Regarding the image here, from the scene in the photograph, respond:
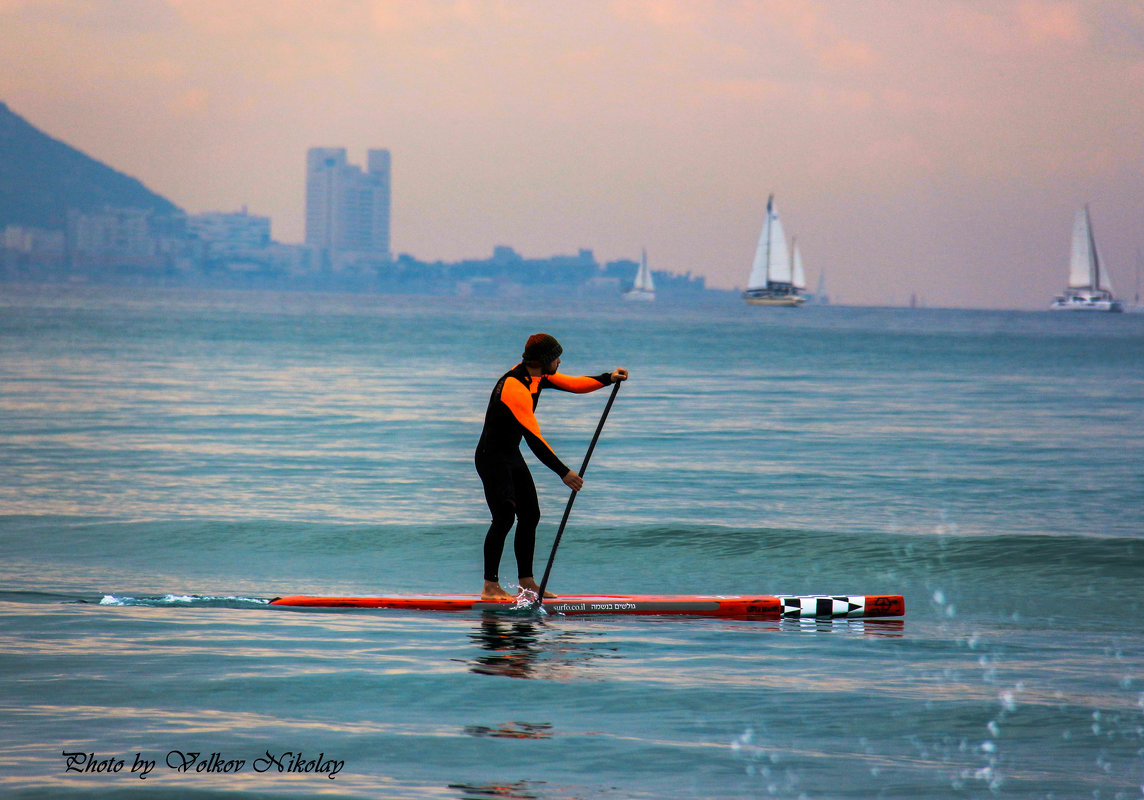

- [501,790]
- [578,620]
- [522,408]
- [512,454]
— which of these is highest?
[522,408]

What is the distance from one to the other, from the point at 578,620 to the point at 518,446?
1343 millimetres

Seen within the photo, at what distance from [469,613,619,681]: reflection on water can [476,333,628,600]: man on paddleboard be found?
534mm

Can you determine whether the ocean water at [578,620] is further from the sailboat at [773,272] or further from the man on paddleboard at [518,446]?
the sailboat at [773,272]

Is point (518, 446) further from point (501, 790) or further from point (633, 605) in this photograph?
point (501, 790)

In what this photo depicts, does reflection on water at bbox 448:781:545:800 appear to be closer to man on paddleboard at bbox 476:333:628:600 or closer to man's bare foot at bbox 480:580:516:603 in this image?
man on paddleboard at bbox 476:333:628:600

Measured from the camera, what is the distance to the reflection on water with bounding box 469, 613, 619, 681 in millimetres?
7043

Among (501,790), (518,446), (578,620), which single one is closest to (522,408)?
(518,446)

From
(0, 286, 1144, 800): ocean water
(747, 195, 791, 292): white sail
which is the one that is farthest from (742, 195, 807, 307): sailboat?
(0, 286, 1144, 800): ocean water

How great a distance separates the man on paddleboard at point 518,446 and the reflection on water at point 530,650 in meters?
0.53

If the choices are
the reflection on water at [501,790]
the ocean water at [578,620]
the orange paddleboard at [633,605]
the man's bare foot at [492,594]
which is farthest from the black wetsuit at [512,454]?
the reflection on water at [501,790]

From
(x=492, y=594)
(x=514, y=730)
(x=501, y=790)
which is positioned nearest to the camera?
(x=501, y=790)

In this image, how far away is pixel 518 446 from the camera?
839 cm

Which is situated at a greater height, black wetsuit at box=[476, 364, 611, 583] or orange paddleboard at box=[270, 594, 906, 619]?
Result: black wetsuit at box=[476, 364, 611, 583]

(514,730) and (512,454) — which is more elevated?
(512,454)
